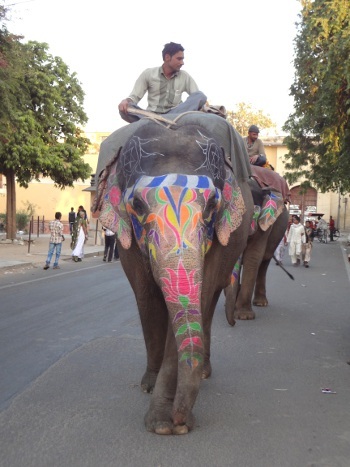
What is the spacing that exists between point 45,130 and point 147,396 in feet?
90.1

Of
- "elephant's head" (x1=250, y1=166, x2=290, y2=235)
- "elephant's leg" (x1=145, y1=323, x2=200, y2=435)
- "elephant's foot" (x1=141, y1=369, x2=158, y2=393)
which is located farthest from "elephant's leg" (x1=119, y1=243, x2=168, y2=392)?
"elephant's head" (x1=250, y1=166, x2=290, y2=235)

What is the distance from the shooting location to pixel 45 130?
3169 centimetres

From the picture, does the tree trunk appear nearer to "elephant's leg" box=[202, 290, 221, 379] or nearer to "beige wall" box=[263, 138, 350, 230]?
"elephant's leg" box=[202, 290, 221, 379]

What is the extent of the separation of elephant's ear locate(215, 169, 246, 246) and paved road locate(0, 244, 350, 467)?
4.50ft

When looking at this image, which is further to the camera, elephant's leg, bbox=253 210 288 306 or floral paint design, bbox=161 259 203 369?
elephant's leg, bbox=253 210 288 306

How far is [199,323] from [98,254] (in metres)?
23.7

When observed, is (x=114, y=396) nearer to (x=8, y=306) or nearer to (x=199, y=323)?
(x=199, y=323)

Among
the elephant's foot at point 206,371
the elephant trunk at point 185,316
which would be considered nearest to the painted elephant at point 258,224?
the elephant's foot at point 206,371

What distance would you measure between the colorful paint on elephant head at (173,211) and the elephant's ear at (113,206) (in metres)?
0.15

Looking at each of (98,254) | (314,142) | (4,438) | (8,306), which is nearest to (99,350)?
(4,438)

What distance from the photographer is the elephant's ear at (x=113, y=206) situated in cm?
482

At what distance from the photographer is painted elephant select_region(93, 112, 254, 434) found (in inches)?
167

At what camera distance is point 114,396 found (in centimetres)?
558

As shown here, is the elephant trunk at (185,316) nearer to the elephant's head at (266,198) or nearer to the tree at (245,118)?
the elephant's head at (266,198)
